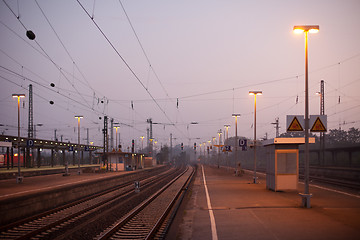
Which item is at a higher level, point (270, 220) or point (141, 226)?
point (270, 220)

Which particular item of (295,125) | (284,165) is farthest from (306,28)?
(284,165)

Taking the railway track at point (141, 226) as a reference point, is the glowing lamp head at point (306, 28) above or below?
above

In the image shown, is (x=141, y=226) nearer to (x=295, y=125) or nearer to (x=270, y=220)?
(x=270, y=220)

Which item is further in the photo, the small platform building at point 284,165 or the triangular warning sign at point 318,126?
the small platform building at point 284,165

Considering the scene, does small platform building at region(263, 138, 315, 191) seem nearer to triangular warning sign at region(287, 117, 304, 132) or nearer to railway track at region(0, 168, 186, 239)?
triangular warning sign at region(287, 117, 304, 132)

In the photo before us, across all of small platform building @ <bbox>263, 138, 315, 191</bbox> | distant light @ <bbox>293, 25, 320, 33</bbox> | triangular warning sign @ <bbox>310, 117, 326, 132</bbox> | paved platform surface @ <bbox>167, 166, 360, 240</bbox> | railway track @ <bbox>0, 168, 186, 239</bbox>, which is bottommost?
railway track @ <bbox>0, 168, 186, 239</bbox>

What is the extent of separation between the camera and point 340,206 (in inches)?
579

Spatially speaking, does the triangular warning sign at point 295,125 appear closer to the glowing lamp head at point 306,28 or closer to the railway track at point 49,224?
the glowing lamp head at point 306,28

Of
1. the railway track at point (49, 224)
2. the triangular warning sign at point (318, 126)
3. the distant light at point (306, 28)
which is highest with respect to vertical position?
the distant light at point (306, 28)

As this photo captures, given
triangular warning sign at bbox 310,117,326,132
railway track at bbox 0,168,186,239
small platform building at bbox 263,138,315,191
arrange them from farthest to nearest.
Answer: small platform building at bbox 263,138,315,191 → triangular warning sign at bbox 310,117,326,132 → railway track at bbox 0,168,186,239

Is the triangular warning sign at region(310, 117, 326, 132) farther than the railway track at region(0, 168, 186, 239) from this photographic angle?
Yes

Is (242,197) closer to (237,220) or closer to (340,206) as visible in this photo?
(340,206)

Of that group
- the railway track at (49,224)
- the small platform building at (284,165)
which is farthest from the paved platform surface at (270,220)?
the railway track at (49,224)

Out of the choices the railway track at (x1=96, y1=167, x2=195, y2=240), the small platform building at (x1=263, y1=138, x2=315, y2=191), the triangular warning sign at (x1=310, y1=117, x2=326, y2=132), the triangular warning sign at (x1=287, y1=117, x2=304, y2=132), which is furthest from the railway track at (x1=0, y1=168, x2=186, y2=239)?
the triangular warning sign at (x1=310, y1=117, x2=326, y2=132)
